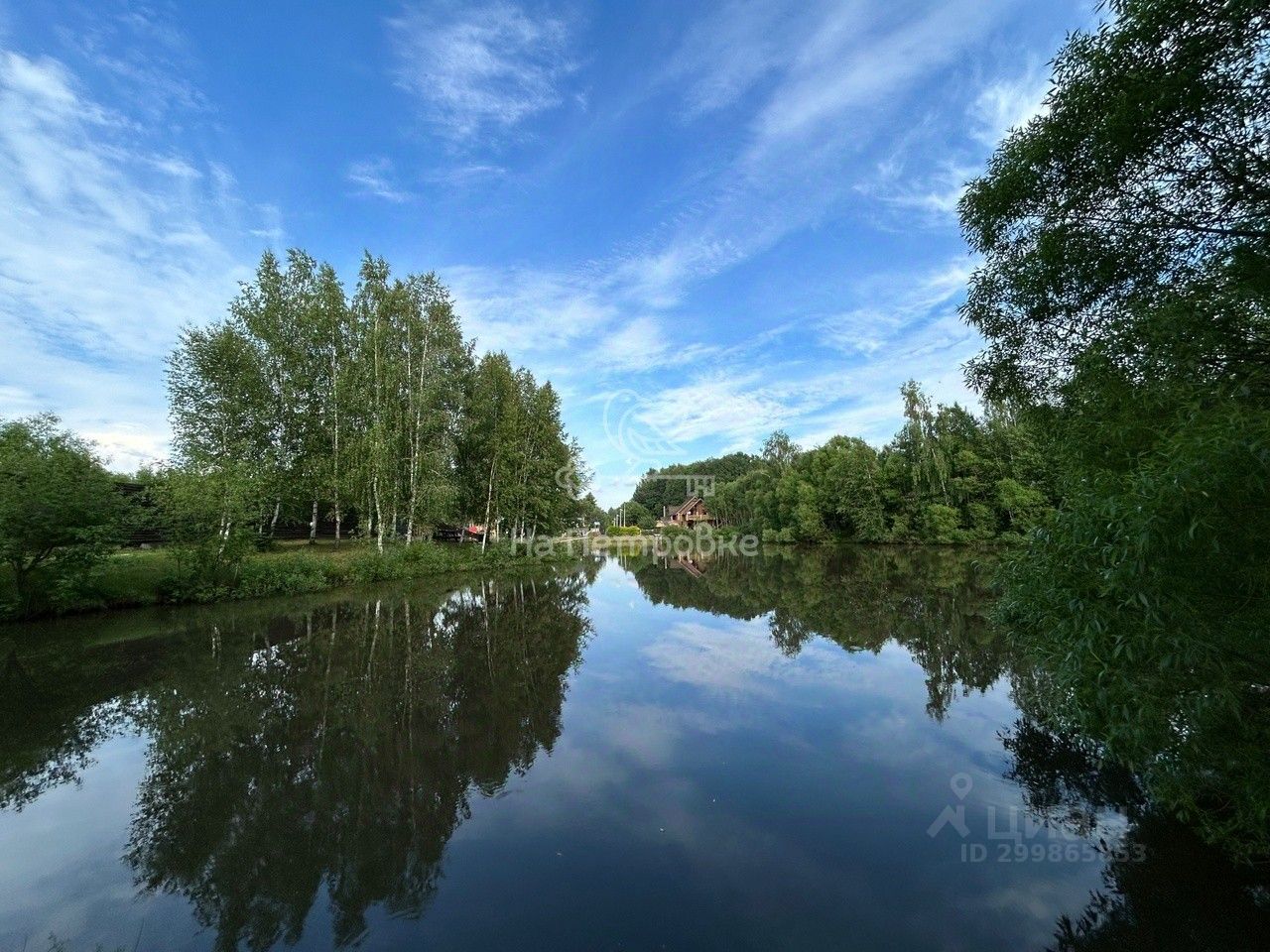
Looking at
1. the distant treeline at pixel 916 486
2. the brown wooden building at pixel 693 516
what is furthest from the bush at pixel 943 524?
the brown wooden building at pixel 693 516

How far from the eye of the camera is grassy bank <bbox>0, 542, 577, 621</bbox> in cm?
1370

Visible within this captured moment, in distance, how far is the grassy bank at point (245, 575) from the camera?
13695mm

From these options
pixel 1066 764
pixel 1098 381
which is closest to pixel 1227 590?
pixel 1098 381

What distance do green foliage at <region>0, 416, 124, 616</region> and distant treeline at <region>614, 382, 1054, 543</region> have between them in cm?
4050

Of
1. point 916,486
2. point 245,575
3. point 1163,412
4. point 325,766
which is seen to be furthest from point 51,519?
point 916,486

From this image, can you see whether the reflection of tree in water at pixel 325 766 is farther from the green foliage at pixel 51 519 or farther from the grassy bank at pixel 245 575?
the grassy bank at pixel 245 575

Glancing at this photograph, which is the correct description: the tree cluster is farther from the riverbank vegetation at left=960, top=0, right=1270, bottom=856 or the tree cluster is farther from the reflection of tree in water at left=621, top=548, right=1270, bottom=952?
the riverbank vegetation at left=960, top=0, right=1270, bottom=856

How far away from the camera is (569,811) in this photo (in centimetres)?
479

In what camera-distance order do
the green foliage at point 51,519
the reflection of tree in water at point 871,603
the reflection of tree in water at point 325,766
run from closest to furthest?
the reflection of tree in water at point 325,766 → the reflection of tree in water at point 871,603 → the green foliage at point 51,519

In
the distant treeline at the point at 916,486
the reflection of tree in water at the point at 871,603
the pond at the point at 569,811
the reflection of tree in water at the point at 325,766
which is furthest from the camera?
the distant treeline at the point at 916,486

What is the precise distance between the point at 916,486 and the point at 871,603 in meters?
30.6

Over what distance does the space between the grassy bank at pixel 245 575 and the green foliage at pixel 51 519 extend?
0.82 feet

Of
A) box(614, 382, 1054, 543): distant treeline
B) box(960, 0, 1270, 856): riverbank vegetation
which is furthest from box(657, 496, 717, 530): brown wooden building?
box(960, 0, 1270, 856): riverbank vegetation

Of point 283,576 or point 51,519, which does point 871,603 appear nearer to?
point 283,576
